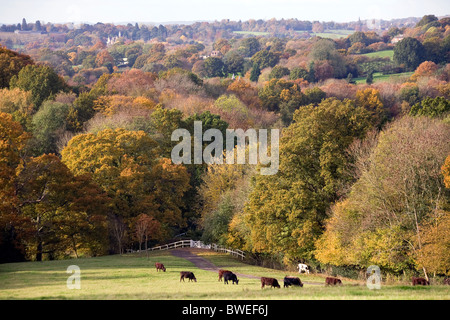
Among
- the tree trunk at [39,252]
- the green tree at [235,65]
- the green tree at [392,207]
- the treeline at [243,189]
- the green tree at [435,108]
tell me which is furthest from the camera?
the green tree at [235,65]

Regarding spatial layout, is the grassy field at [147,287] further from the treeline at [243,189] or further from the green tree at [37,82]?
the green tree at [37,82]

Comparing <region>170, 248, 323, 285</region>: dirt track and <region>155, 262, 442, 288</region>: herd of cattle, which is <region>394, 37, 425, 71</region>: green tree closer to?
<region>170, 248, 323, 285</region>: dirt track

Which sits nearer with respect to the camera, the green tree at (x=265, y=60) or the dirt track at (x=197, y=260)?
the dirt track at (x=197, y=260)

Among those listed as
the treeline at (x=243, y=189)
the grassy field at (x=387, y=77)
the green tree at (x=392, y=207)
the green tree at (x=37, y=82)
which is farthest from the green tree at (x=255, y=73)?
the green tree at (x=392, y=207)

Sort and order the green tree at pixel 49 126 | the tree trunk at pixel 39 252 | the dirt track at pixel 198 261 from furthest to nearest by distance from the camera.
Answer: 1. the green tree at pixel 49 126
2. the tree trunk at pixel 39 252
3. the dirt track at pixel 198 261

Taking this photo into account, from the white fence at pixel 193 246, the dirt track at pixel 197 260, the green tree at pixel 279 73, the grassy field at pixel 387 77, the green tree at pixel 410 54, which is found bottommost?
the white fence at pixel 193 246

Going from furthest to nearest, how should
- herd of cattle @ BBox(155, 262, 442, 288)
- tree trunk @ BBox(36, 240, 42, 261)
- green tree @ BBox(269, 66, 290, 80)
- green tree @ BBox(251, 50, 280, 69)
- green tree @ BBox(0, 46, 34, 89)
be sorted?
green tree @ BBox(251, 50, 280, 69) < green tree @ BBox(269, 66, 290, 80) < green tree @ BBox(0, 46, 34, 89) < tree trunk @ BBox(36, 240, 42, 261) < herd of cattle @ BBox(155, 262, 442, 288)

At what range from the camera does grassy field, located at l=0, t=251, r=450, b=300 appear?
21281 millimetres

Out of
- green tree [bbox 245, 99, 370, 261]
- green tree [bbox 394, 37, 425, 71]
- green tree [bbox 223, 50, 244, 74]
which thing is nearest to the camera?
green tree [bbox 245, 99, 370, 261]

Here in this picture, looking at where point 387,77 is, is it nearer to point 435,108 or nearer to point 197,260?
point 435,108

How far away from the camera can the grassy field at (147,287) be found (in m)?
21.3

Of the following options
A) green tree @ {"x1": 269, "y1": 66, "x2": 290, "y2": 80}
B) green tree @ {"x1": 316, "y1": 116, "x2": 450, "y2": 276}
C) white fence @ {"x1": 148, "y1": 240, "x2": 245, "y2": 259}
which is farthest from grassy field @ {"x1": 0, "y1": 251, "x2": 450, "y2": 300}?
green tree @ {"x1": 269, "y1": 66, "x2": 290, "y2": 80}
